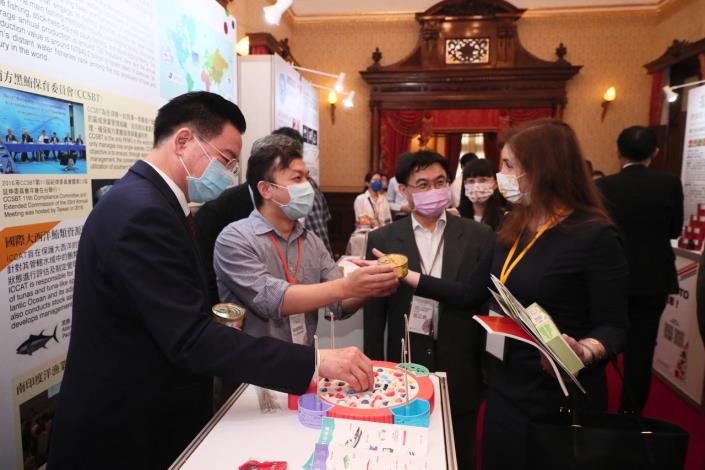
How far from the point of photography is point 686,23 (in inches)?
284

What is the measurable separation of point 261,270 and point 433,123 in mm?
7661

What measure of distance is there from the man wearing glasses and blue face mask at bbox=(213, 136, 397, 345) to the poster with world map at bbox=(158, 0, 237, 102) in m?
0.93

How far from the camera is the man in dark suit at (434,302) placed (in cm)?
199

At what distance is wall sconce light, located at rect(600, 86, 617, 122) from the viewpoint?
27.5 ft

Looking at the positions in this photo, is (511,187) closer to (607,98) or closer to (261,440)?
(261,440)

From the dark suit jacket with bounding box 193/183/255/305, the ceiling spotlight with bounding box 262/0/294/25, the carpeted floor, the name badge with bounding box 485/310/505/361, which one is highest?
the ceiling spotlight with bounding box 262/0/294/25

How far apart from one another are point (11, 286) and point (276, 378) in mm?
1053

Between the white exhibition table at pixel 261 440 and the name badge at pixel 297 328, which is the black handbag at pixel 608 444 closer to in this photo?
the white exhibition table at pixel 261 440

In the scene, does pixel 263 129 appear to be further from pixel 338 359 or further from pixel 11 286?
pixel 338 359

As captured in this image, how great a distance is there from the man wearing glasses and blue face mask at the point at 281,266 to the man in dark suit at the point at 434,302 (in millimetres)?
269

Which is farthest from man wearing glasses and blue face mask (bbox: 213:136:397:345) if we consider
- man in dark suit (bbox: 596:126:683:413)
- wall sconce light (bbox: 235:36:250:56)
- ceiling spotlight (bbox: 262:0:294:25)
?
wall sconce light (bbox: 235:36:250:56)

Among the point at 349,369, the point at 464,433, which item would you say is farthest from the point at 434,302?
the point at 349,369

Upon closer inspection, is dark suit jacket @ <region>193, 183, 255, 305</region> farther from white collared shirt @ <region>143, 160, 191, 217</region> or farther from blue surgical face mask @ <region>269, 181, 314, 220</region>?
white collared shirt @ <region>143, 160, 191, 217</region>

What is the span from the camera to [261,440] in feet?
3.67
